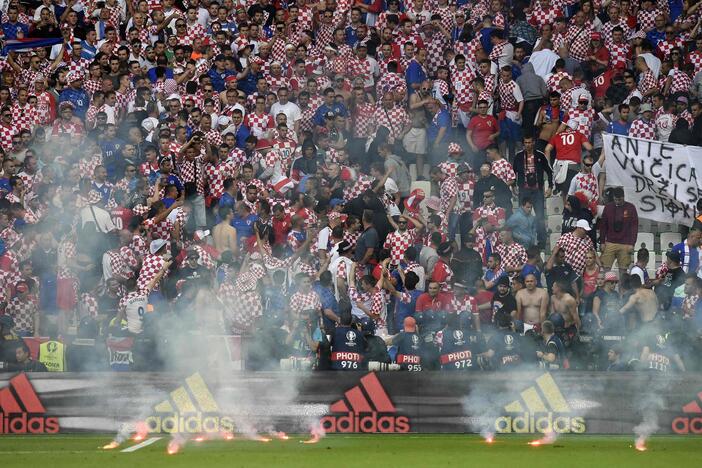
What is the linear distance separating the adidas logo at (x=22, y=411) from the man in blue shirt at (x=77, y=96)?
22.9 ft

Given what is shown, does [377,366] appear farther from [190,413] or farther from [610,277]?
[610,277]

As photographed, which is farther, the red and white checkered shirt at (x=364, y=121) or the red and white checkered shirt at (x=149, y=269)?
the red and white checkered shirt at (x=364, y=121)

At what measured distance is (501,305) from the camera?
17.6 meters

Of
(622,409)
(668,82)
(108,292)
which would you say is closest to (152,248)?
(108,292)

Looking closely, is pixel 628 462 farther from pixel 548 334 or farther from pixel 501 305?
pixel 501 305

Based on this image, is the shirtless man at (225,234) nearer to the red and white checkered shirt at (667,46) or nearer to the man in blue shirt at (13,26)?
the man in blue shirt at (13,26)

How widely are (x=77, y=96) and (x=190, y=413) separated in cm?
800

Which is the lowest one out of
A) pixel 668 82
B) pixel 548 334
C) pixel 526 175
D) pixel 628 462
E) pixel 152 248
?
pixel 628 462

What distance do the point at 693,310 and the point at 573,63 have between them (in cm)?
600

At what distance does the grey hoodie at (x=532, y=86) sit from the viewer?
20891mm

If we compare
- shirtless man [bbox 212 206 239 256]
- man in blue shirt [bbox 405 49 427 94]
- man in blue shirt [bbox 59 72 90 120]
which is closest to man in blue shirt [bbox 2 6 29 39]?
man in blue shirt [bbox 59 72 90 120]

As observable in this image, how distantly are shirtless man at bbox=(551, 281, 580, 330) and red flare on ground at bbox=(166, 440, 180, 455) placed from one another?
222 inches

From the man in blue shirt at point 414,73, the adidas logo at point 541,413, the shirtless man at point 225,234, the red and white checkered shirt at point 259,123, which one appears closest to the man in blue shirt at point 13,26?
the red and white checkered shirt at point 259,123

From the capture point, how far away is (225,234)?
19016 mm
